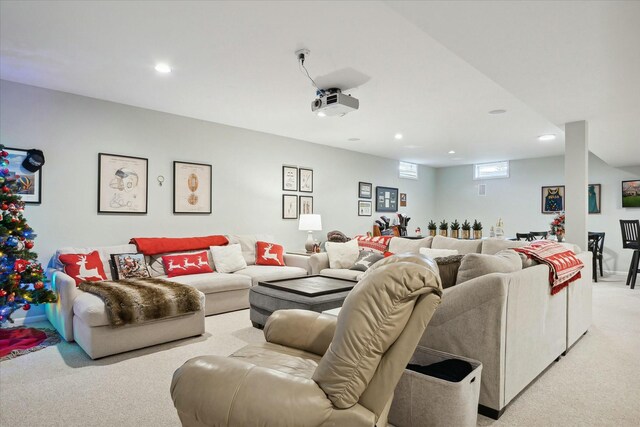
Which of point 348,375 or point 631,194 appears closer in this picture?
point 348,375

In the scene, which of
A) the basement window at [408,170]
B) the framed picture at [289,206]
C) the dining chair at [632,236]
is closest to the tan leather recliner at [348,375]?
the framed picture at [289,206]

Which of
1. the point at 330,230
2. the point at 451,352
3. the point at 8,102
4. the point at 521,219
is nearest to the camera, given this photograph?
the point at 451,352

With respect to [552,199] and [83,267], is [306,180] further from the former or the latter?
[552,199]

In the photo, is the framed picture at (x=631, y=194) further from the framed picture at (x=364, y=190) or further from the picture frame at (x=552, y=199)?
the framed picture at (x=364, y=190)

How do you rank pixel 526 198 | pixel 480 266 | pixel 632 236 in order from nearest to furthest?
pixel 480 266 → pixel 632 236 → pixel 526 198

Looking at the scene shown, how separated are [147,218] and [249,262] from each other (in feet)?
4.89

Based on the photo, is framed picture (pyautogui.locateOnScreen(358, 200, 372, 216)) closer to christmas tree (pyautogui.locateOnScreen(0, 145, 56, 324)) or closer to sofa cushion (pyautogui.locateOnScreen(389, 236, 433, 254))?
sofa cushion (pyautogui.locateOnScreen(389, 236, 433, 254))

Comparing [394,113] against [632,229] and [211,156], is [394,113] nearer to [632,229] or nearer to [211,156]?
[211,156]

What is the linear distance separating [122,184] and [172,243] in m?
0.94

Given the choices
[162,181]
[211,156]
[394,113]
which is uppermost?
[394,113]

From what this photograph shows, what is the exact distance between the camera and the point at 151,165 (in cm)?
492

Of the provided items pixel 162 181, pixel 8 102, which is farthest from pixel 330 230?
pixel 8 102

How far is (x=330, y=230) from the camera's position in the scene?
7320 mm

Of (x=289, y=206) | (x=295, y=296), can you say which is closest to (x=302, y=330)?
(x=295, y=296)
